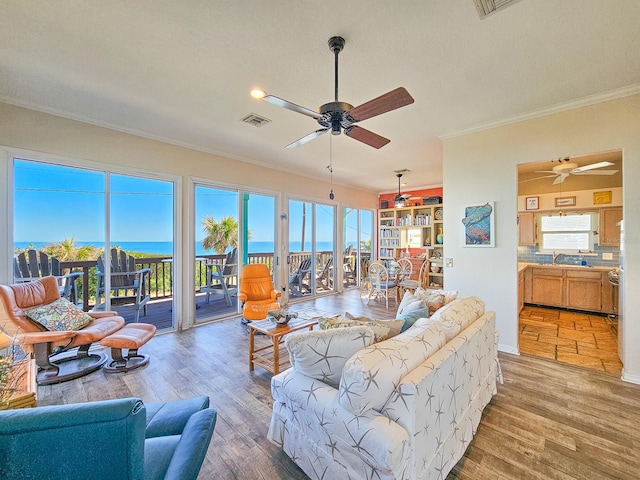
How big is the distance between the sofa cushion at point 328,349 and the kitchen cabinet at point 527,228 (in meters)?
5.66

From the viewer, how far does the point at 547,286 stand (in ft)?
17.1

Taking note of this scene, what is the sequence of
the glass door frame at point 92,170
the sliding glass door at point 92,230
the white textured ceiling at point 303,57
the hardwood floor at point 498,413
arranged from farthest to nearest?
the sliding glass door at point 92,230, the glass door frame at point 92,170, the white textured ceiling at point 303,57, the hardwood floor at point 498,413

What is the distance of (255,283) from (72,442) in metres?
3.75

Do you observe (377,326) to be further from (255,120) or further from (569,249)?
(569,249)

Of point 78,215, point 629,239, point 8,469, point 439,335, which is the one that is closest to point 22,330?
point 78,215

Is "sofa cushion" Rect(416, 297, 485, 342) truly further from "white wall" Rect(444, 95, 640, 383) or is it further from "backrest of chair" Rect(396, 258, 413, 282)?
"backrest of chair" Rect(396, 258, 413, 282)

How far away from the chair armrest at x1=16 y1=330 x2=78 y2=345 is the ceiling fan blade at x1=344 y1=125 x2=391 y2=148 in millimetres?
3261

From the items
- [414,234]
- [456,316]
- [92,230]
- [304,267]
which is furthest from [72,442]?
[414,234]

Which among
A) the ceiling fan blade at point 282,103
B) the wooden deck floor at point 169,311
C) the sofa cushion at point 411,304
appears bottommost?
the wooden deck floor at point 169,311

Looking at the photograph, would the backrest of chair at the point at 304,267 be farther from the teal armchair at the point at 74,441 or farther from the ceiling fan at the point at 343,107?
the teal armchair at the point at 74,441

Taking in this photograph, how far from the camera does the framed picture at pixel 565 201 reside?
16.7ft

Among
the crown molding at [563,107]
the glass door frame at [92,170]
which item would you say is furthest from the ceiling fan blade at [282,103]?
the glass door frame at [92,170]

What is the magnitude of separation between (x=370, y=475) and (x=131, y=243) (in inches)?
164

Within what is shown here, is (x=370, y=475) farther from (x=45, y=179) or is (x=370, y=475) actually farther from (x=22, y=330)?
(x=45, y=179)
